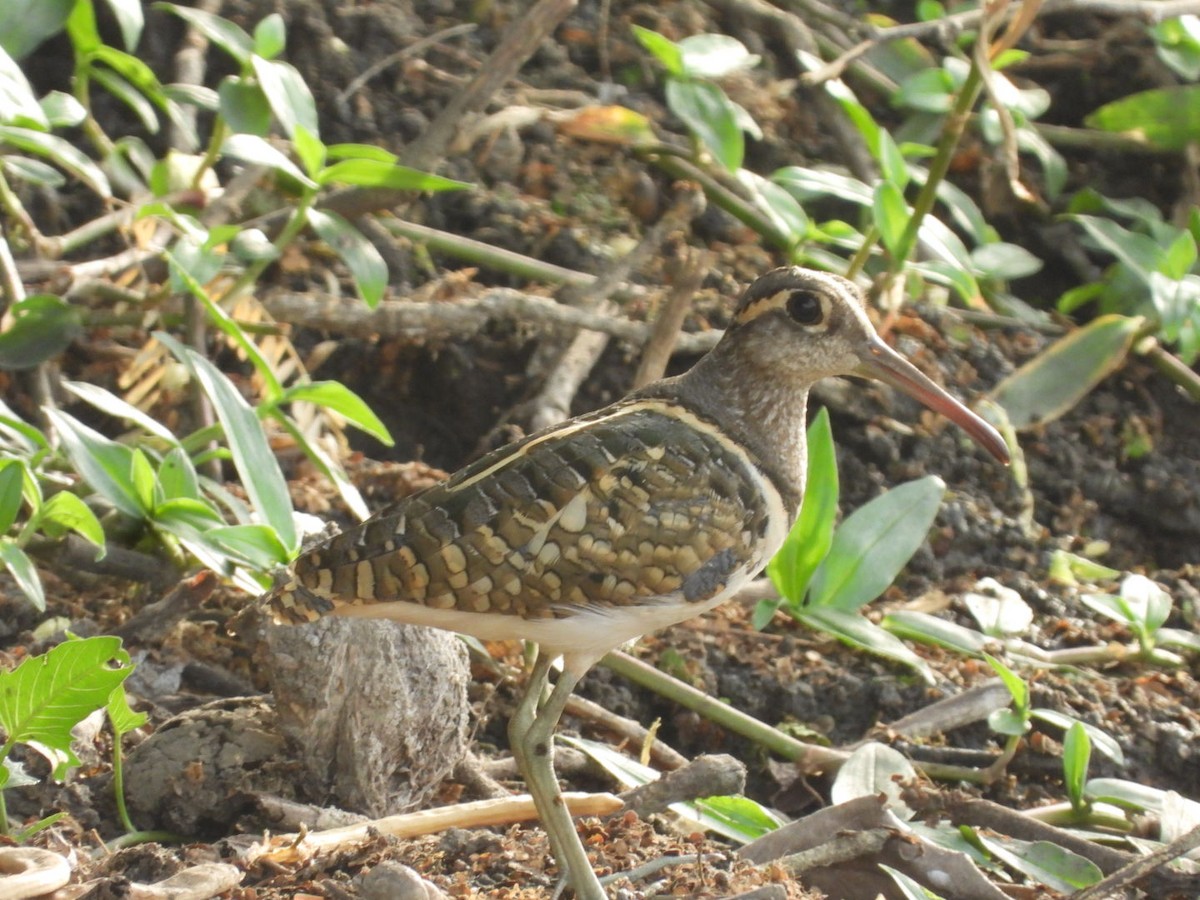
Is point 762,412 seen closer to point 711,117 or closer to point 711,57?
point 711,117

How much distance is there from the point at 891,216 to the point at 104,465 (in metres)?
1.96

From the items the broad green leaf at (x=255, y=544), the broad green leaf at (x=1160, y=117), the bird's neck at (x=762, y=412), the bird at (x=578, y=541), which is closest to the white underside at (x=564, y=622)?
the bird at (x=578, y=541)

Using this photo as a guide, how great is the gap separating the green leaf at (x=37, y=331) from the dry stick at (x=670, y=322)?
1328 mm

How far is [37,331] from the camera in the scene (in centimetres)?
354

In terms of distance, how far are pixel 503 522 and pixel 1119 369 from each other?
250 centimetres

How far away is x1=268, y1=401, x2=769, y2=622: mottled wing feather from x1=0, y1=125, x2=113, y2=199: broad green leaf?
130cm

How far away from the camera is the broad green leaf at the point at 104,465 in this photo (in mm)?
3051

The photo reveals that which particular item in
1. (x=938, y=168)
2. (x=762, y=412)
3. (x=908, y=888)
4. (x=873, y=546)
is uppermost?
(x=938, y=168)

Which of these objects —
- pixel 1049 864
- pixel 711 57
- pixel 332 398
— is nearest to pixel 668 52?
pixel 711 57

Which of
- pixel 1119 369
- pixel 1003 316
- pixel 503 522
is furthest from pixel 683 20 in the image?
pixel 503 522

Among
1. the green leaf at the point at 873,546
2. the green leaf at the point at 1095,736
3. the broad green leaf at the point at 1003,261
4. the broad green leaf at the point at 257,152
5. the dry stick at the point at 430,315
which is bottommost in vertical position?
the green leaf at the point at 1095,736

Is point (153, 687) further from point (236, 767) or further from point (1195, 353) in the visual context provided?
point (1195, 353)

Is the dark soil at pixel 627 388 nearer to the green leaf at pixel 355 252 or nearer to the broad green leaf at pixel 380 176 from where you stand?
the green leaf at pixel 355 252

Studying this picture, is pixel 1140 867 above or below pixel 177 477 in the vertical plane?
below
